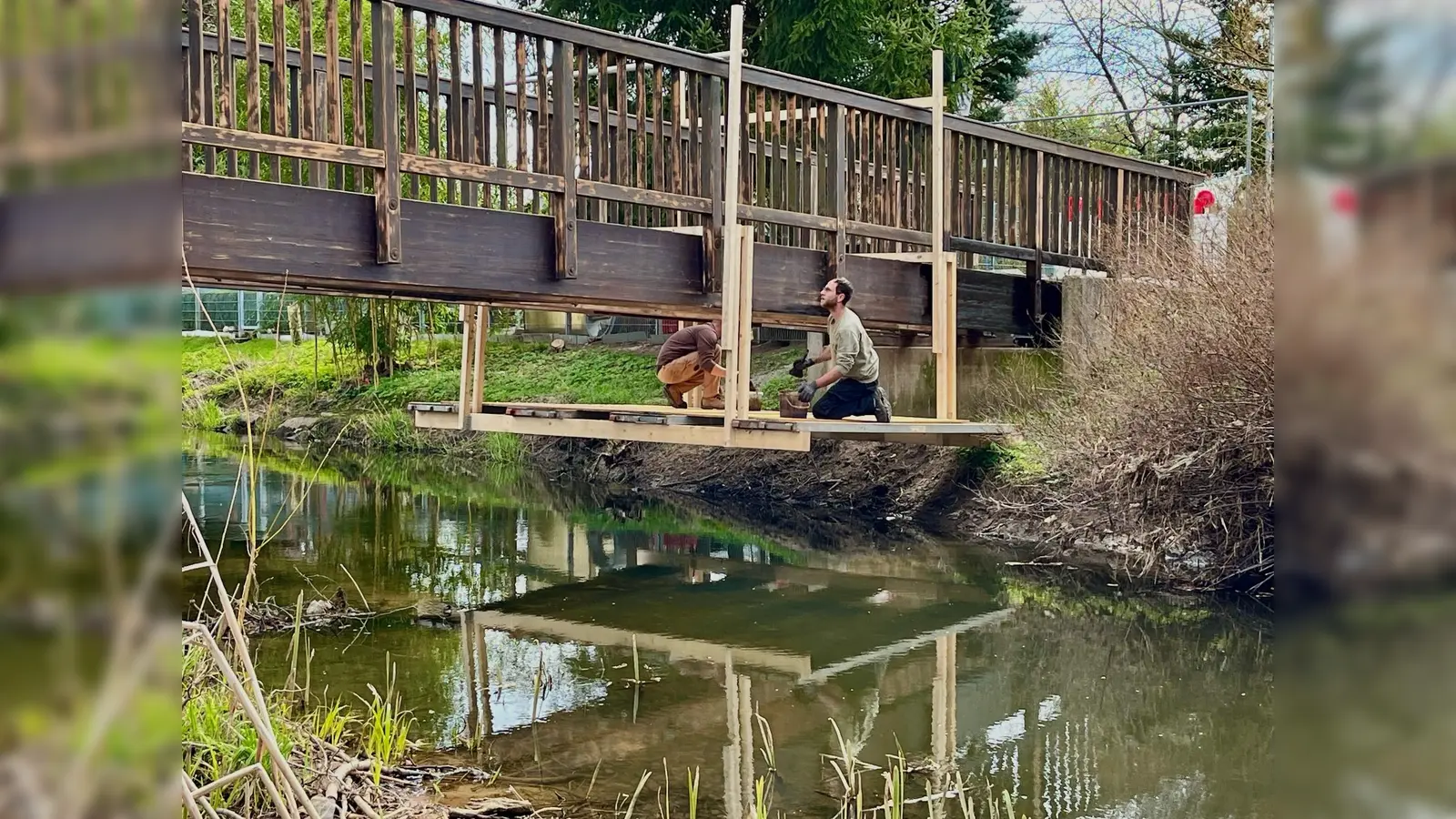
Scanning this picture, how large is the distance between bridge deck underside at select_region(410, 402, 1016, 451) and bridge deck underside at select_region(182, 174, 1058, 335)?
2.56 ft

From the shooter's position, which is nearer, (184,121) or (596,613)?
(184,121)

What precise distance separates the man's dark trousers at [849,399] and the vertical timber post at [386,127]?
371 cm

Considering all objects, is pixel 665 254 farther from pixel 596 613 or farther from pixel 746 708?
pixel 746 708

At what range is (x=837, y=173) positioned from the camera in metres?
9.45

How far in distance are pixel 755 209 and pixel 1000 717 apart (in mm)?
4081

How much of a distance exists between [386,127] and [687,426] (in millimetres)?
3076

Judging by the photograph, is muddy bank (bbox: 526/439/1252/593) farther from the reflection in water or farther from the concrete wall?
the concrete wall

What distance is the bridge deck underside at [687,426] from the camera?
8.30m

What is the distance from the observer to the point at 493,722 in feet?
18.4

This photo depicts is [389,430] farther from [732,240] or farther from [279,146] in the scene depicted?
[279,146]
